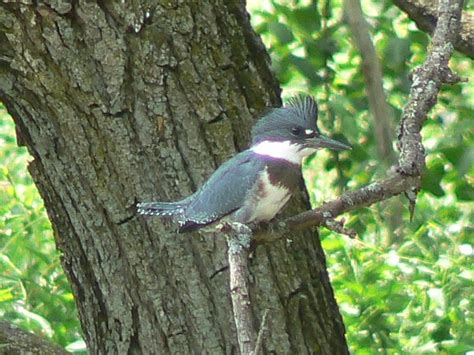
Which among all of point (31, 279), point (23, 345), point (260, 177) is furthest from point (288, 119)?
point (31, 279)

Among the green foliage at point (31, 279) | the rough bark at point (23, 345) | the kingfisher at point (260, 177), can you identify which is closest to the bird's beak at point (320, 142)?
the kingfisher at point (260, 177)

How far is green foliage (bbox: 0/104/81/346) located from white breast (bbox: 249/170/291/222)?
1.00m

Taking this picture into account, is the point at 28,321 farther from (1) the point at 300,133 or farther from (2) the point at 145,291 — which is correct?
(1) the point at 300,133

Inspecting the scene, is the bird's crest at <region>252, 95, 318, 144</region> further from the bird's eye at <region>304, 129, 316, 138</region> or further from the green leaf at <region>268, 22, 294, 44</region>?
the green leaf at <region>268, 22, 294, 44</region>

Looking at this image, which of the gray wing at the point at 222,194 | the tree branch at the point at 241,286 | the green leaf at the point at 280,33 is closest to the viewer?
the tree branch at the point at 241,286

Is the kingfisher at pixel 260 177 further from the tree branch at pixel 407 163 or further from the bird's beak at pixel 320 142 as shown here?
the tree branch at pixel 407 163

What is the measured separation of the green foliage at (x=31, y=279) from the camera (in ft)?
11.1

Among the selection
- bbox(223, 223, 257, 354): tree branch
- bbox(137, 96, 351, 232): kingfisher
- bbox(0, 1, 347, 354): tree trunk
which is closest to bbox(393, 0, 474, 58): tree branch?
bbox(0, 1, 347, 354): tree trunk

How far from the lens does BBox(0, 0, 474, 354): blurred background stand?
10.5 ft

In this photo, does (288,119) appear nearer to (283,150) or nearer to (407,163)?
(283,150)

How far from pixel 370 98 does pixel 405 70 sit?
393mm

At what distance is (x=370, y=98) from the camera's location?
3.57 meters

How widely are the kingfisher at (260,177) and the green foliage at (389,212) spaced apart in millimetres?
719

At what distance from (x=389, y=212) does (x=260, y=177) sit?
1.50 meters
